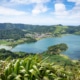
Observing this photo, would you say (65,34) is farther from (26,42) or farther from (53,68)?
(53,68)

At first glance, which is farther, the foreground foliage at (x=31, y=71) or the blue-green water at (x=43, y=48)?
the blue-green water at (x=43, y=48)

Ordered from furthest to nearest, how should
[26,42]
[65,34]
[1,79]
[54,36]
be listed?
1. [65,34]
2. [54,36]
3. [26,42]
4. [1,79]

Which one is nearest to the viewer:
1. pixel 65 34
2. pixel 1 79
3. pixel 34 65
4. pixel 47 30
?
pixel 1 79

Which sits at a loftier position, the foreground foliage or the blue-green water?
the foreground foliage

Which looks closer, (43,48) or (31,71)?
(31,71)

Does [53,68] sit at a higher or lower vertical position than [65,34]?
higher

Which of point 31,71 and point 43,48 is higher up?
point 31,71

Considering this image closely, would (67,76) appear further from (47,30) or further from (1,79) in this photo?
(47,30)

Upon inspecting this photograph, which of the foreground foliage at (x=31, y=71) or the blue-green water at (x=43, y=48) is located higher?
the foreground foliage at (x=31, y=71)

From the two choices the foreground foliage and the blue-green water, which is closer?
the foreground foliage

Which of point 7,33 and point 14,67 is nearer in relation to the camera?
point 14,67

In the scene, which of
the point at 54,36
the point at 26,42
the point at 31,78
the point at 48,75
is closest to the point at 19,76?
the point at 31,78
